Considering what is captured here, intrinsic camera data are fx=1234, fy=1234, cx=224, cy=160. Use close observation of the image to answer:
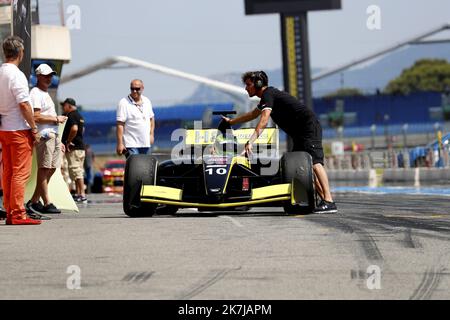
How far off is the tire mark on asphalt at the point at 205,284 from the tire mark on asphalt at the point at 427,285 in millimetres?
1210

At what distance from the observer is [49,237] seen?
10570mm

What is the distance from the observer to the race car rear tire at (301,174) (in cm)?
1322

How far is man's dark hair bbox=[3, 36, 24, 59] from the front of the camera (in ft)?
39.3

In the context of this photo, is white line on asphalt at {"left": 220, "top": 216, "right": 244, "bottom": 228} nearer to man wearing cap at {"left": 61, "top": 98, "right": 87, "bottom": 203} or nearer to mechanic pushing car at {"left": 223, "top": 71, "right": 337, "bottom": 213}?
mechanic pushing car at {"left": 223, "top": 71, "right": 337, "bottom": 213}

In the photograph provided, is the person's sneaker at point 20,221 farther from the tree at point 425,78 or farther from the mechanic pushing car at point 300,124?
the tree at point 425,78

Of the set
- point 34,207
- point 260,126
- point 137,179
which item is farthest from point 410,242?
point 34,207

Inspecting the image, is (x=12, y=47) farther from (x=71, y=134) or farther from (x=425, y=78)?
(x=425, y=78)

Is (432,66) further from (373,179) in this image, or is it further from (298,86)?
(373,179)

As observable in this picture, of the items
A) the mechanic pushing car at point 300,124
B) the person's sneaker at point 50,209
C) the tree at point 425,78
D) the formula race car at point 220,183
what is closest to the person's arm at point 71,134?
the person's sneaker at point 50,209

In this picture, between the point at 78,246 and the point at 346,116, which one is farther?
the point at 346,116
